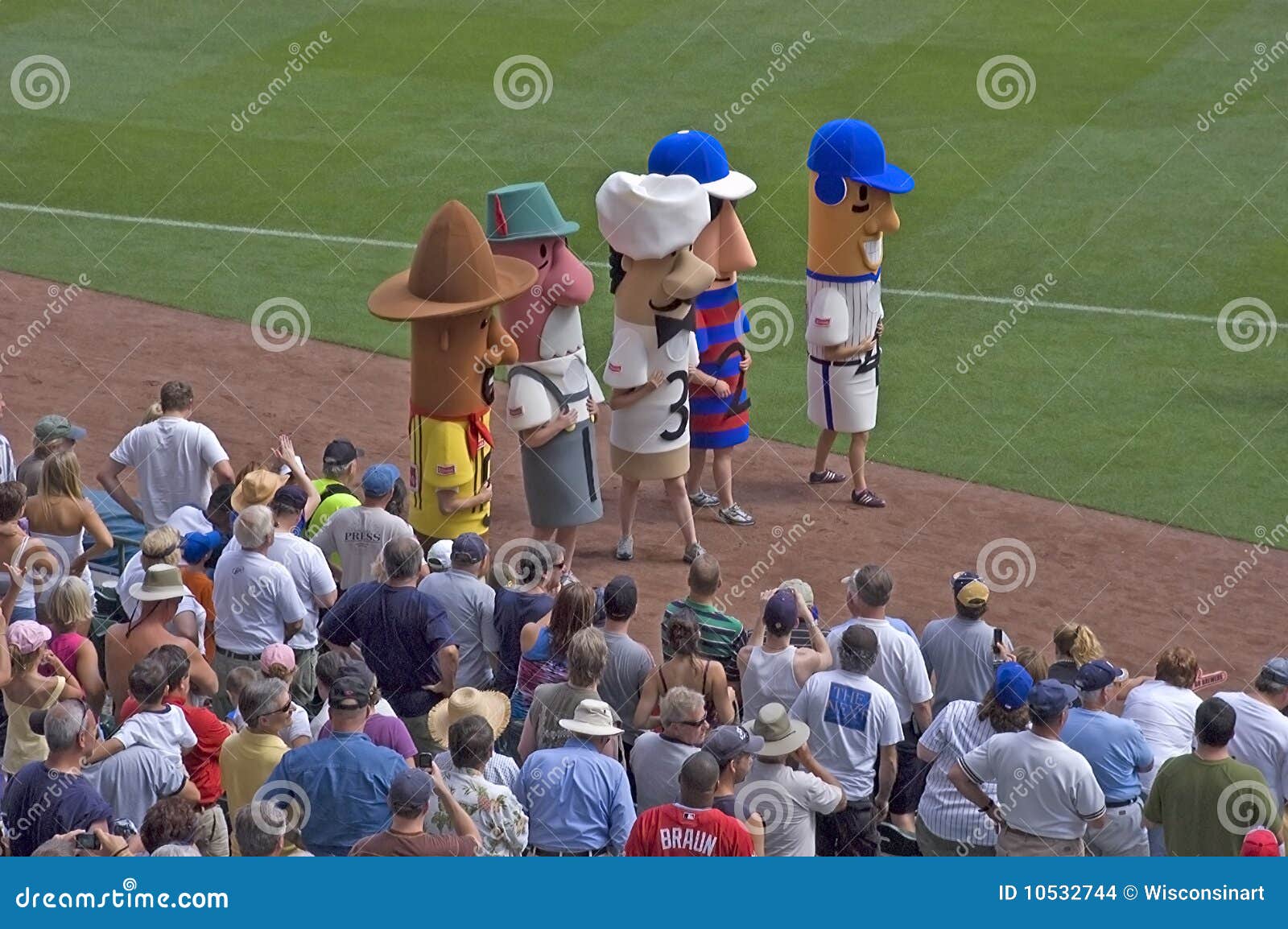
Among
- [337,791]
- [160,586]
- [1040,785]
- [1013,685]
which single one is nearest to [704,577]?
[1013,685]

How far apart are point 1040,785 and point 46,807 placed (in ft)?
12.1

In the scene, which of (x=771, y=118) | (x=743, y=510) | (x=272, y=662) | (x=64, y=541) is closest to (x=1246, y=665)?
(x=743, y=510)

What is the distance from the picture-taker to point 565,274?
10102mm

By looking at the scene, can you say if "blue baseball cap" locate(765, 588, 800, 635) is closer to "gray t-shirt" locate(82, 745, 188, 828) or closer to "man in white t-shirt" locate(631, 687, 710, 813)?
"man in white t-shirt" locate(631, 687, 710, 813)

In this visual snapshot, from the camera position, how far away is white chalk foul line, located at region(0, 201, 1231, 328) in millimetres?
14742

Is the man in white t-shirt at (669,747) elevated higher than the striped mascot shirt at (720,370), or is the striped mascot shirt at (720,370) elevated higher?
the striped mascot shirt at (720,370)

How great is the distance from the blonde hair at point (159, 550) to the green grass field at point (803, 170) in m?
5.76

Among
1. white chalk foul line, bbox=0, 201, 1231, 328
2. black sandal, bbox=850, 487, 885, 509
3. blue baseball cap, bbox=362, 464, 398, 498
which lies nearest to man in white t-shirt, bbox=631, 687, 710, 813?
blue baseball cap, bbox=362, 464, 398, 498

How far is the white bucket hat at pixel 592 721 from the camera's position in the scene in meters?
6.77

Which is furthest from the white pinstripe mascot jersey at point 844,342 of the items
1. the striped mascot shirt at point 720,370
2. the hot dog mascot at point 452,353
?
the hot dog mascot at point 452,353

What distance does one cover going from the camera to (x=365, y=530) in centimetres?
896

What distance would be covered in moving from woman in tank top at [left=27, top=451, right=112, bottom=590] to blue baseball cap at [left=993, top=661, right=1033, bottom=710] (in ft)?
14.8

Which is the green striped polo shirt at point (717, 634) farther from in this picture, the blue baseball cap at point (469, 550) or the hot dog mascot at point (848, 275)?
the hot dog mascot at point (848, 275)

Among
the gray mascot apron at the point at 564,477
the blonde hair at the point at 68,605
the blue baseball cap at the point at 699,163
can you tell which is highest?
the blue baseball cap at the point at 699,163
